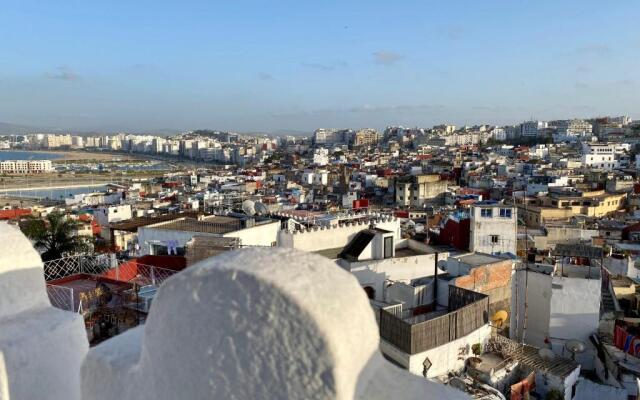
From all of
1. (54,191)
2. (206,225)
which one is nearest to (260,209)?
(206,225)

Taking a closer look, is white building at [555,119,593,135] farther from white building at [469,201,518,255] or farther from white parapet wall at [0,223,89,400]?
white parapet wall at [0,223,89,400]

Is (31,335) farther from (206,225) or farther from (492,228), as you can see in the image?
(492,228)

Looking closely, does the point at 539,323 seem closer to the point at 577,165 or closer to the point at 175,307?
the point at 175,307

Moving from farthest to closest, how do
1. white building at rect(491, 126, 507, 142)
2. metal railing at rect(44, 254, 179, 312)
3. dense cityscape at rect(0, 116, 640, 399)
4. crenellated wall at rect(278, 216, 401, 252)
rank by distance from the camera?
white building at rect(491, 126, 507, 142) < crenellated wall at rect(278, 216, 401, 252) < metal railing at rect(44, 254, 179, 312) < dense cityscape at rect(0, 116, 640, 399)

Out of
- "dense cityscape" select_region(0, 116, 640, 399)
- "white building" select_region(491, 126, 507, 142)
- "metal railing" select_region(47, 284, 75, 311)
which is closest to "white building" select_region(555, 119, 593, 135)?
"white building" select_region(491, 126, 507, 142)

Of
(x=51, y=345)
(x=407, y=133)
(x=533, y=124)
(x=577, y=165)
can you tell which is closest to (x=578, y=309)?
(x=51, y=345)

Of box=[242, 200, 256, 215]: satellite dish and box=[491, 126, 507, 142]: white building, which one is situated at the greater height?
box=[491, 126, 507, 142]: white building
